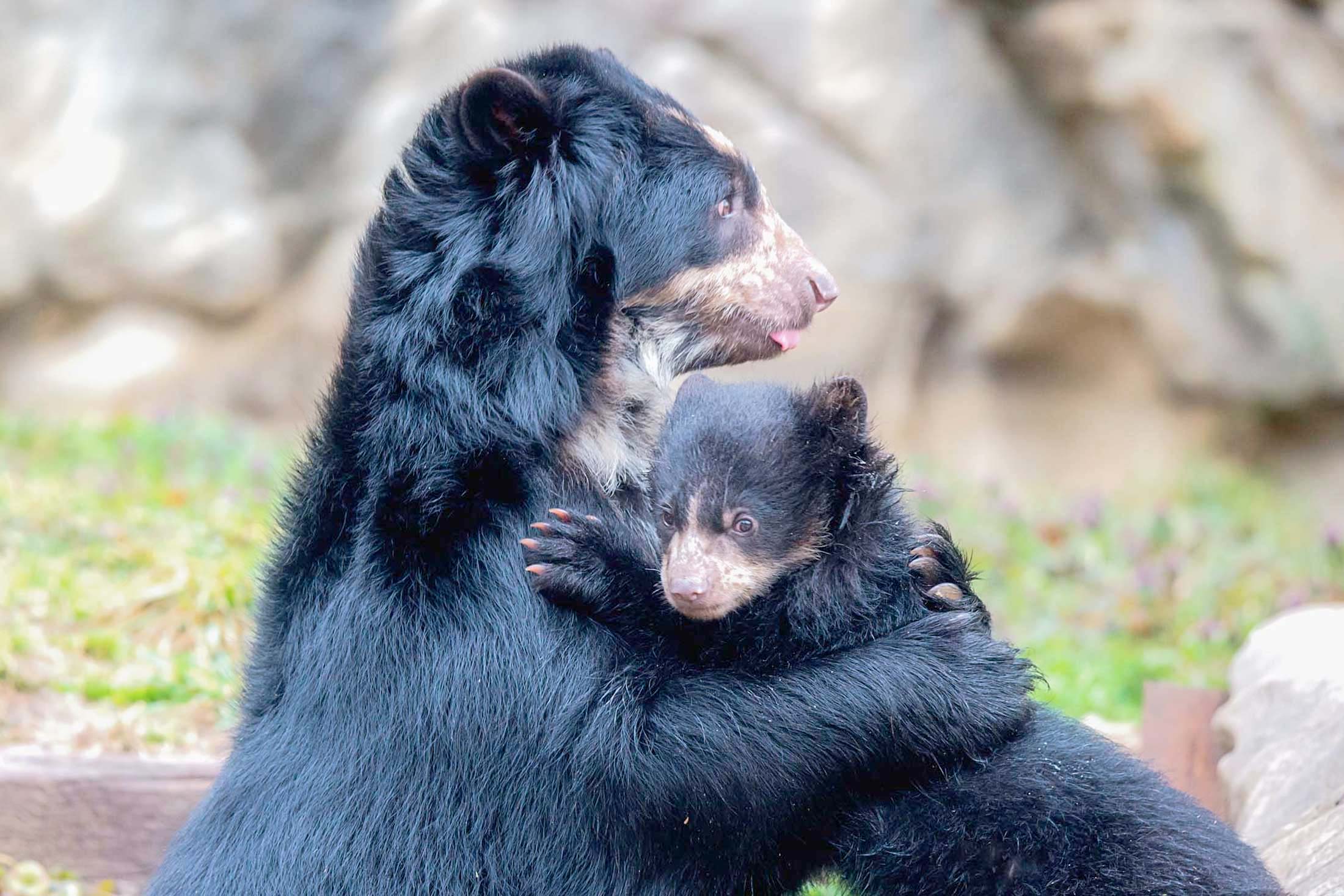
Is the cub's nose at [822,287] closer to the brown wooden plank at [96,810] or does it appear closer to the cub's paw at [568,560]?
the cub's paw at [568,560]

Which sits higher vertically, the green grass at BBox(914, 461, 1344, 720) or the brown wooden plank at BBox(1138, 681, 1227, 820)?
the brown wooden plank at BBox(1138, 681, 1227, 820)

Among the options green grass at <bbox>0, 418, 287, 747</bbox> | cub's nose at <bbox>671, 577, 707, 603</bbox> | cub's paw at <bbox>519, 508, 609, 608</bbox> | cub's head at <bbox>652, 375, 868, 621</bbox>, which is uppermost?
cub's head at <bbox>652, 375, 868, 621</bbox>

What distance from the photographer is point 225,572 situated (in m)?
5.50

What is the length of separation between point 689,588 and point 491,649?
17.0 inches

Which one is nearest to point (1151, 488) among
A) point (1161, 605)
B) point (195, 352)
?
point (1161, 605)

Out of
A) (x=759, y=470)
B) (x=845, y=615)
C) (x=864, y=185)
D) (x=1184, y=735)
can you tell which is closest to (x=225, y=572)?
(x=759, y=470)

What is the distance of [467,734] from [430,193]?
1260 mm

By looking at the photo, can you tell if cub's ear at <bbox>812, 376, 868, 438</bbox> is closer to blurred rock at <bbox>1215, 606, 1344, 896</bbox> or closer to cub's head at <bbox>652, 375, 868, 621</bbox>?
cub's head at <bbox>652, 375, 868, 621</bbox>

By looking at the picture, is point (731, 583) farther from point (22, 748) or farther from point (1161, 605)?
point (1161, 605)

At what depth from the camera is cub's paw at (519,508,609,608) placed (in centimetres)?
298

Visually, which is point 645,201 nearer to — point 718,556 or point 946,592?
point 718,556

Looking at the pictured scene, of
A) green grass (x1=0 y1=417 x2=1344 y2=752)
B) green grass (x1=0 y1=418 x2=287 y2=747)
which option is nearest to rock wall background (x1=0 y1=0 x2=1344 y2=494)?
green grass (x1=0 y1=417 x2=1344 y2=752)

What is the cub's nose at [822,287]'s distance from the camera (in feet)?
12.7

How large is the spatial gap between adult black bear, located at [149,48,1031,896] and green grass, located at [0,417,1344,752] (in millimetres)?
1833
